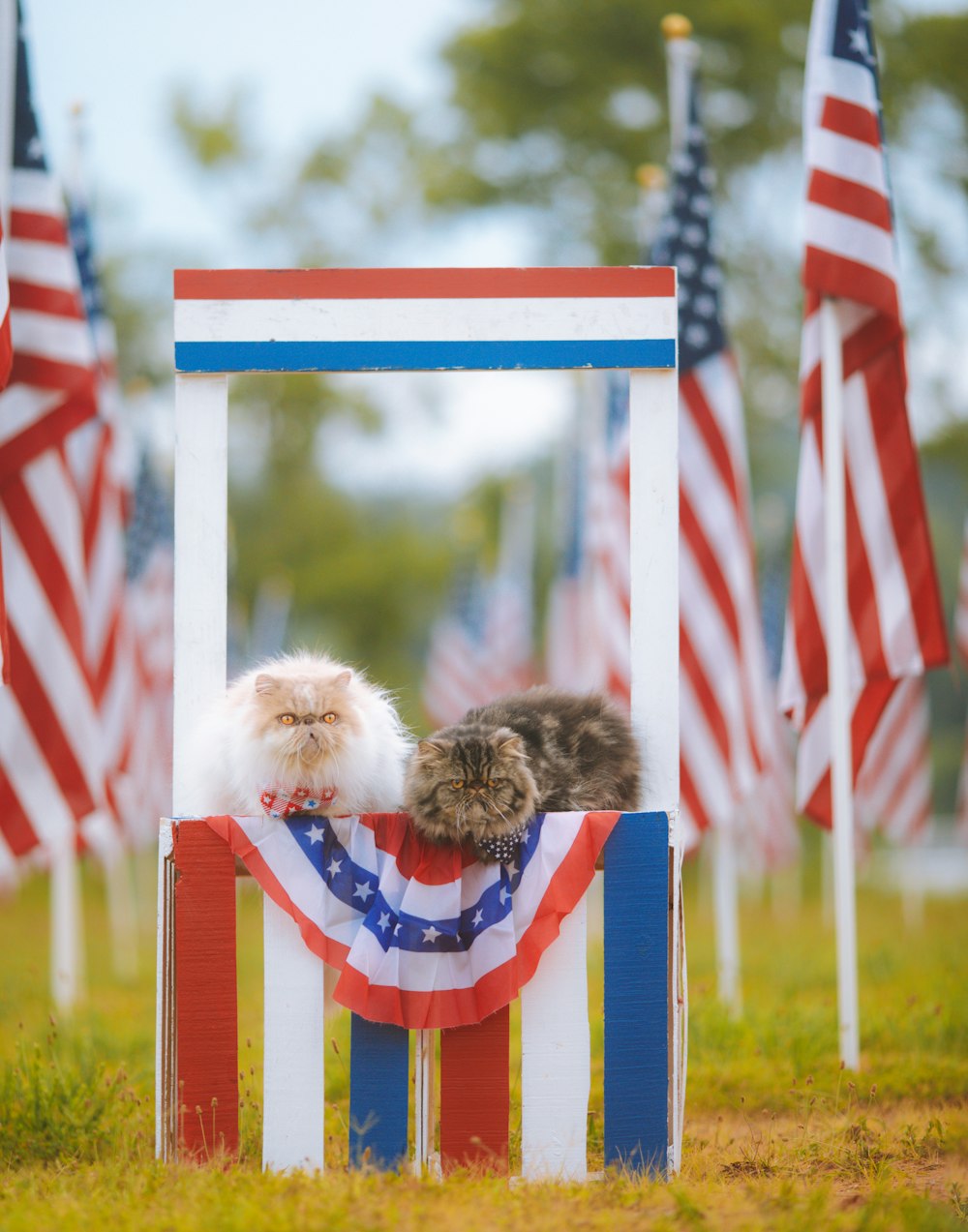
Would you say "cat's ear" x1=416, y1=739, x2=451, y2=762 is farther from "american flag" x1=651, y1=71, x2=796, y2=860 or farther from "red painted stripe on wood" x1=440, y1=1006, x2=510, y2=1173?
"american flag" x1=651, y1=71, x2=796, y2=860

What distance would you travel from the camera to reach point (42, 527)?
624 cm

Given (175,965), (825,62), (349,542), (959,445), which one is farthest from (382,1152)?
(349,542)

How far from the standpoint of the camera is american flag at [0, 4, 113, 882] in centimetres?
589

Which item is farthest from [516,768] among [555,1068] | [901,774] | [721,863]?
[901,774]

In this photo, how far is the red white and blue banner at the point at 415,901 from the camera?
12.0 ft

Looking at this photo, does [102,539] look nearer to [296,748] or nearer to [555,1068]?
[296,748]

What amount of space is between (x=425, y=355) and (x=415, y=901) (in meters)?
1.65

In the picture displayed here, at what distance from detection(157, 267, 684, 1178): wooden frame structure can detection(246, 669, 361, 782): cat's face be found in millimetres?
189

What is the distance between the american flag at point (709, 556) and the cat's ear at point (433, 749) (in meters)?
3.54

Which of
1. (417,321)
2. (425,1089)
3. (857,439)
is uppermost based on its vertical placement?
(857,439)

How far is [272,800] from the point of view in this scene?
3.76 meters

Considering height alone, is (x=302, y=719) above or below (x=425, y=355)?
below

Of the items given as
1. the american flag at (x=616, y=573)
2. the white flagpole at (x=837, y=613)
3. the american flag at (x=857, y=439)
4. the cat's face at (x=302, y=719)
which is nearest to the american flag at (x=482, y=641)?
the american flag at (x=616, y=573)

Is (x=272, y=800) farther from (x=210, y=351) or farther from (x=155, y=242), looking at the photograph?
(x=155, y=242)
